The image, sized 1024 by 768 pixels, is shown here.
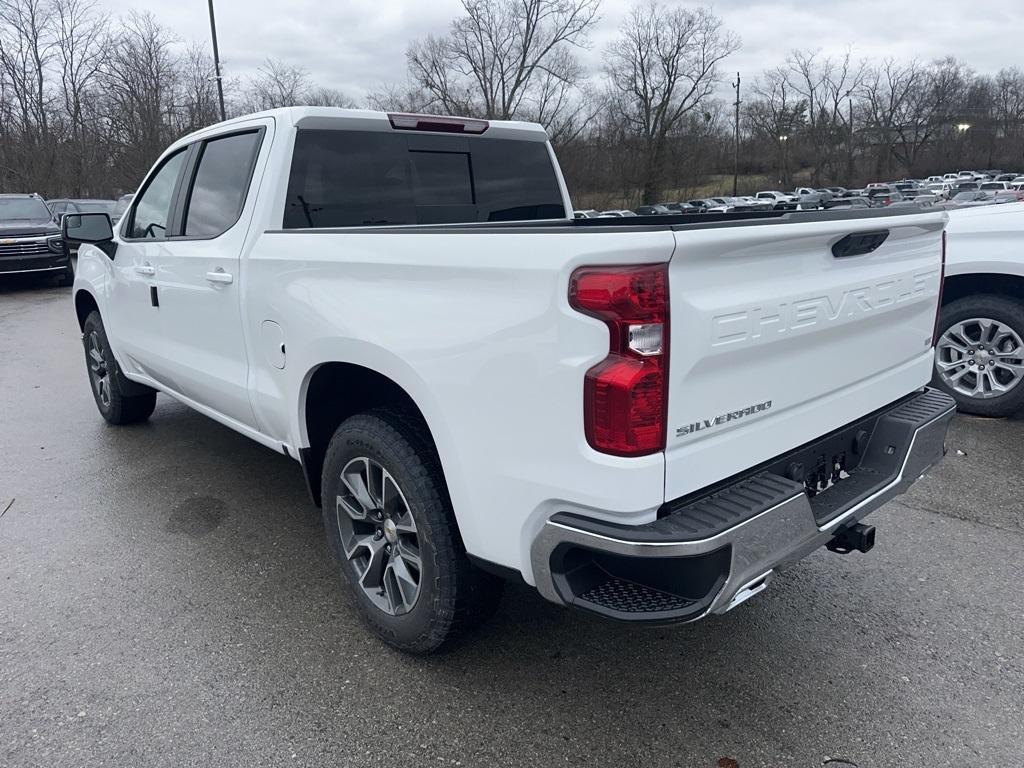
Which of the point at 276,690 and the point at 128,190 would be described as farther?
the point at 128,190

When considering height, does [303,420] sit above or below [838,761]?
above

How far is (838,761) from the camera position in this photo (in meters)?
2.29

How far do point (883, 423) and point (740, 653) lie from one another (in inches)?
39.3

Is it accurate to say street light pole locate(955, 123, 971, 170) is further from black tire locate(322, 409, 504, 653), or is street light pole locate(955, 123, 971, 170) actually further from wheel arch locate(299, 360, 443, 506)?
Answer: black tire locate(322, 409, 504, 653)

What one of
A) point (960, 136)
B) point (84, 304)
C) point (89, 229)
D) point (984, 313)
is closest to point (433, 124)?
point (89, 229)

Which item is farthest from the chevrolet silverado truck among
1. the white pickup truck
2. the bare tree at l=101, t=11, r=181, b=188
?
the bare tree at l=101, t=11, r=181, b=188

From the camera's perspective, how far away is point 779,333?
7.14 feet

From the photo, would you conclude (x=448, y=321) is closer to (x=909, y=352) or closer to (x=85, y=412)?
(x=909, y=352)

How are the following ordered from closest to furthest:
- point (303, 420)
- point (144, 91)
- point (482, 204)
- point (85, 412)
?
1. point (303, 420)
2. point (482, 204)
3. point (85, 412)
4. point (144, 91)

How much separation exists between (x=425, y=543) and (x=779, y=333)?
1.28 meters

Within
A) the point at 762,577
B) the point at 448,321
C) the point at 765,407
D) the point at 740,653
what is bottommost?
the point at 740,653

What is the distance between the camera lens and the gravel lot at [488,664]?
239cm

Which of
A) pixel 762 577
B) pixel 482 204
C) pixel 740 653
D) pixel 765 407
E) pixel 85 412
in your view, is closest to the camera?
pixel 762 577

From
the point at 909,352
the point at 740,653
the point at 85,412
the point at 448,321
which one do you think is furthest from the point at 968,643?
the point at 85,412
